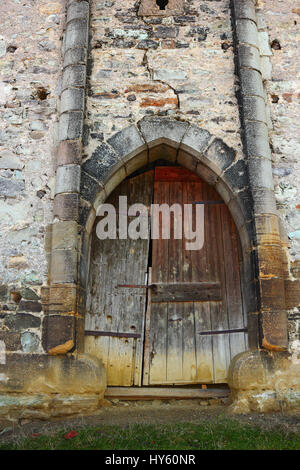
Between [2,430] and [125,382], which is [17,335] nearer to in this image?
[2,430]

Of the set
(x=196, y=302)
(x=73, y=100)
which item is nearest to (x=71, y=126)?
(x=73, y=100)

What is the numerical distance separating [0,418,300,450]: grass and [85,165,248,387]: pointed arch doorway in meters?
1.05

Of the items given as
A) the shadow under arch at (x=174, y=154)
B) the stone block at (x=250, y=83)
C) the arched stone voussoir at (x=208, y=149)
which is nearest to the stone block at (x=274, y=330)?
the shadow under arch at (x=174, y=154)

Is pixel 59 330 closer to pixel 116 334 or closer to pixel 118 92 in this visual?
pixel 116 334

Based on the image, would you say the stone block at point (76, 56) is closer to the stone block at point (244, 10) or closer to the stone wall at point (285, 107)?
the stone block at point (244, 10)

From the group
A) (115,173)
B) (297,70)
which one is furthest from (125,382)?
(297,70)

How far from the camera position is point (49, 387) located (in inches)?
149

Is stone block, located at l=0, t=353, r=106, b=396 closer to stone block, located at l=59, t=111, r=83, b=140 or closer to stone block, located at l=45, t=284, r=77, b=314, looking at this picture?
stone block, located at l=45, t=284, r=77, b=314

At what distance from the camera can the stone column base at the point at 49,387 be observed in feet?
12.2

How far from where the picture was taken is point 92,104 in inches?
178

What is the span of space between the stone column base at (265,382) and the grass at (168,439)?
0.43 m

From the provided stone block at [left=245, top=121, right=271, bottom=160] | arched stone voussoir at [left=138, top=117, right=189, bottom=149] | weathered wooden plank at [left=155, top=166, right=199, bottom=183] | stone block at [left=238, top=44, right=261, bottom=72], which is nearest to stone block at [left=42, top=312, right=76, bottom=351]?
arched stone voussoir at [left=138, top=117, right=189, bottom=149]

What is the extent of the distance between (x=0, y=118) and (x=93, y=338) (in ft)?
8.05

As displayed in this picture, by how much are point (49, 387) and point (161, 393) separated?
111cm
